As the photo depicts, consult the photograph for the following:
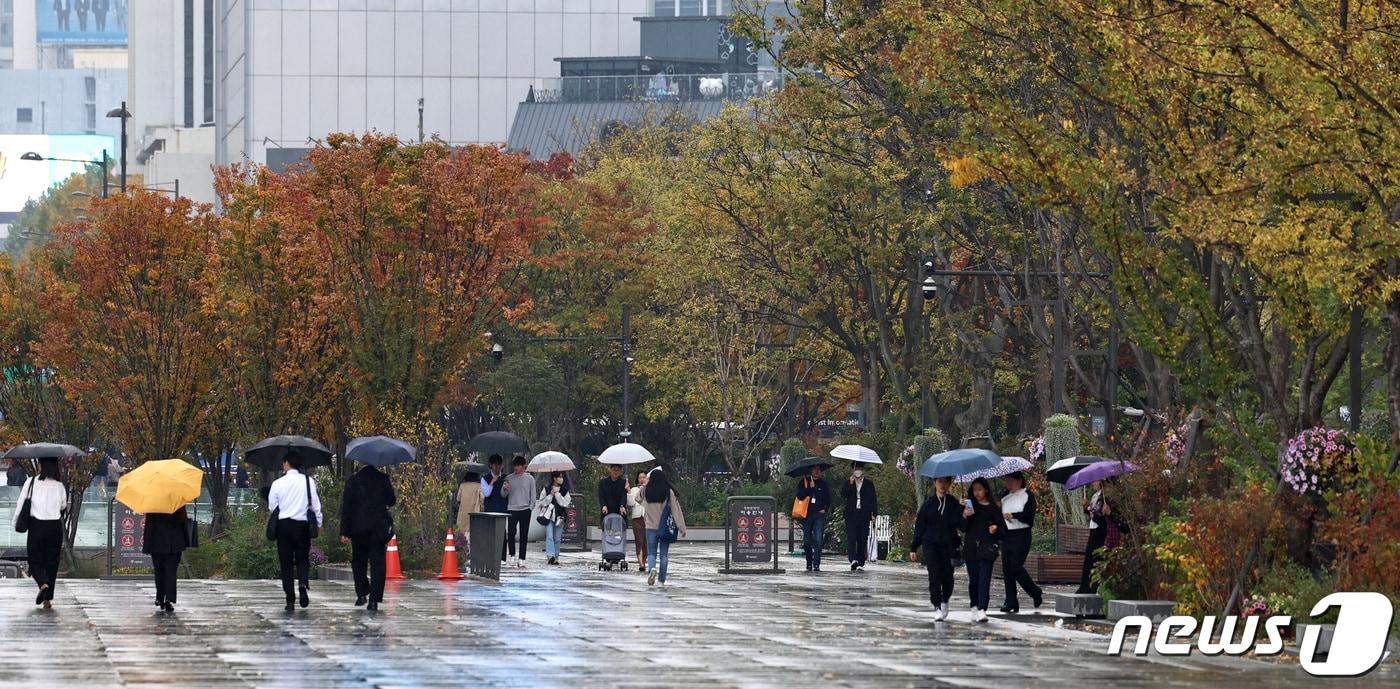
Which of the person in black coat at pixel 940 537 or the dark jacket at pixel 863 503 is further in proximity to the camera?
the dark jacket at pixel 863 503

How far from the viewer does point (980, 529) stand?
Answer: 73.9 ft

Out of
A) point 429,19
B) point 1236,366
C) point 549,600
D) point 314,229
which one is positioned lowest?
point 549,600

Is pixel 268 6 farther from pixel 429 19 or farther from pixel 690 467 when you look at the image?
pixel 690 467

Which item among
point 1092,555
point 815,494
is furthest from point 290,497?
point 815,494

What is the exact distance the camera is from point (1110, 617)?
71.7 ft

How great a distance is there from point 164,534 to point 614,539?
11.6 meters

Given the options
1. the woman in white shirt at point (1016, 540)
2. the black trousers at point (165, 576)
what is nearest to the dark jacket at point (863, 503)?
the woman in white shirt at point (1016, 540)

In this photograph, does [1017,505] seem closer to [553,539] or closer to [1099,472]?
[1099,472]

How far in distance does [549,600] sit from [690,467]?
3523 centimetres

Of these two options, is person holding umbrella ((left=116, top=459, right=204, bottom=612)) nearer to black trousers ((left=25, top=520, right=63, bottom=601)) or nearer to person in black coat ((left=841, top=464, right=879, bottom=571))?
black trousers ((left=25, top=520, right=63, bottom=601))

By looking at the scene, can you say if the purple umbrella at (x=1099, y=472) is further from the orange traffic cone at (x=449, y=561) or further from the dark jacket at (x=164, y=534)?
the orange traffic cone at (x=449, y=561)

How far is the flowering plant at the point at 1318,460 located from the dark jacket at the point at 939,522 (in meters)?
3.32

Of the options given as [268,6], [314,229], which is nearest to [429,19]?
[268,6]

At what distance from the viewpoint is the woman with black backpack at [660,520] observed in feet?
96.6
